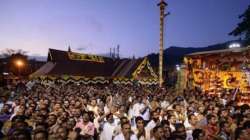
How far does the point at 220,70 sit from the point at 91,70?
21.2 m

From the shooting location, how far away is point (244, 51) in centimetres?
1670

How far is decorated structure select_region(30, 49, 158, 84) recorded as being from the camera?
34.7 metres

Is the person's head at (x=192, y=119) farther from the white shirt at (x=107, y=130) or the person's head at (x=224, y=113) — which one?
the white shirt at (x=107, y=130)

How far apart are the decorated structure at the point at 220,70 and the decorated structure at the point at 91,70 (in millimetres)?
17349

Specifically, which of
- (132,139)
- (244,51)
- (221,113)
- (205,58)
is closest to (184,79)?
(205,58)

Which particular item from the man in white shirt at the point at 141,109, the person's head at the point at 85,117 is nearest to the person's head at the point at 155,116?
the person's head at the point at 85,117

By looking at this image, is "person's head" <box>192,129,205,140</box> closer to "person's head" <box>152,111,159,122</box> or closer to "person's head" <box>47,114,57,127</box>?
"person's head" <box>152,111,159,122</box>

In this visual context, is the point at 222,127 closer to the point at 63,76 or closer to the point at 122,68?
the point at 63,76

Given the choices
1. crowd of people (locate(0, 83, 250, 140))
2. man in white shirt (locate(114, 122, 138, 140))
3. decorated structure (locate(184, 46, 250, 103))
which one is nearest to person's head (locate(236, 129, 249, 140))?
crowd of people (locate(0, 83, 250, 140))

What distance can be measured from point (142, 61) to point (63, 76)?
32.1 ft

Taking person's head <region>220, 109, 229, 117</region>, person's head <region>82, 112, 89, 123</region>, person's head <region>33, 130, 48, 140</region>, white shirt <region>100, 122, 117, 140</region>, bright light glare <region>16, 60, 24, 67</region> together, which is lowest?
white shirt <region>100, 122, 117, 140</region>

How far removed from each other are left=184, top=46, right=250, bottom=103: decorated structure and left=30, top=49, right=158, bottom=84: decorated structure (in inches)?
683

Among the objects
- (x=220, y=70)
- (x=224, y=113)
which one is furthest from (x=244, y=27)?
(x=224, y=113)

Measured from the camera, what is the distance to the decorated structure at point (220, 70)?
1700 centimetres
